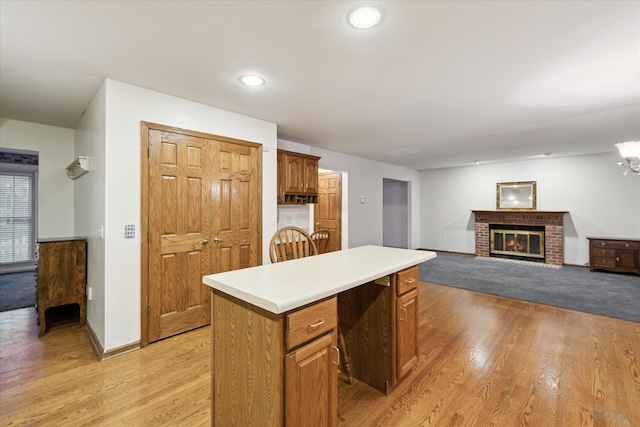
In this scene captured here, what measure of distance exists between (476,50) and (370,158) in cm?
433

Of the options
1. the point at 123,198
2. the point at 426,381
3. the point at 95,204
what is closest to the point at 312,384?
the point at 426,381

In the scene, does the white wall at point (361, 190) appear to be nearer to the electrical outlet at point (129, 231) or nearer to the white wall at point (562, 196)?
the white wall at point (562, 196)

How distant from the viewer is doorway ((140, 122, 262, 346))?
261cm

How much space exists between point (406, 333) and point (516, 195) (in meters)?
6.39

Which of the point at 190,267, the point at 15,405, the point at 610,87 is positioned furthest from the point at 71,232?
the point at 610,87

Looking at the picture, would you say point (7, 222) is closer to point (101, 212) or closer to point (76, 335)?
point (76, 335)

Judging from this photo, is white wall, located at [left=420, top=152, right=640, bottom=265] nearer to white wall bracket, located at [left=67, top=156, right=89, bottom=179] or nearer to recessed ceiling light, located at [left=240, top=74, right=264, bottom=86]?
recessed ceiling light, located at [left=240, top=74, right=264, bottom=86]

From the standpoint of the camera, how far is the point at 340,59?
212cm

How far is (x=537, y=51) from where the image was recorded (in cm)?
200

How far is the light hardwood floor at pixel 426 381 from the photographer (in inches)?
66.8

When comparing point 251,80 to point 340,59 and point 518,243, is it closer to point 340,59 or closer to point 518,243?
point 340,59

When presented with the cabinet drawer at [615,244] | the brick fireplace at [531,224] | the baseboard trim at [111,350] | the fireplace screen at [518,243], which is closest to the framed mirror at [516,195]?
the brick fireplace at [531,224]

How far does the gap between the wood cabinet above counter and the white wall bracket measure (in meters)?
2.18

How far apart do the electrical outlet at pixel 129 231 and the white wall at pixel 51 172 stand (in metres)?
2.29
